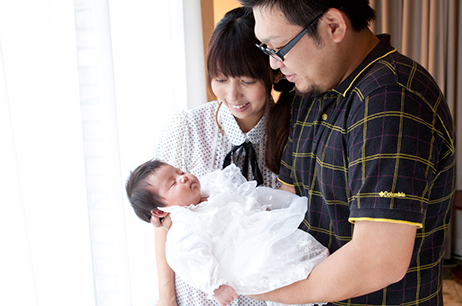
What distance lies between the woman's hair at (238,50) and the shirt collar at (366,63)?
0.42 meters

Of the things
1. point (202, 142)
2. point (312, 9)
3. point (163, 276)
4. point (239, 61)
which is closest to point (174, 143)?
point (202, 142)

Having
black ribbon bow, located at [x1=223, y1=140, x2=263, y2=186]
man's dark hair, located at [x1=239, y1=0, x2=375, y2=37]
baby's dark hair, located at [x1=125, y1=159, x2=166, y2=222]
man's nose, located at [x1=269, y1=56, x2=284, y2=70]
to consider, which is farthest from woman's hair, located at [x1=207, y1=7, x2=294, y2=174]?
baby's dark hair, located at [x1=125, y1=159, x2=166, y2=222]

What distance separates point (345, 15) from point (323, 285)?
0.75 metres

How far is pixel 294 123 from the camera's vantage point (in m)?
1.38

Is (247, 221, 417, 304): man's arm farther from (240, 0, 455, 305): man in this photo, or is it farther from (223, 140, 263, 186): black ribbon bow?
(223, 140, 263, 186): black ribbon bow

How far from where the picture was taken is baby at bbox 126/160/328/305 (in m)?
1.13

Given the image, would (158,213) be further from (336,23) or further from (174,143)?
(336,23)

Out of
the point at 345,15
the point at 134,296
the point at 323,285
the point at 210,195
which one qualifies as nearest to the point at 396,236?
the point at 323,285

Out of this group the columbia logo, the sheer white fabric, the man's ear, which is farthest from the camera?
the sheer white fabric

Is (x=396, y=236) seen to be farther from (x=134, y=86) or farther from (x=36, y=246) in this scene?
(x=134, y=86)

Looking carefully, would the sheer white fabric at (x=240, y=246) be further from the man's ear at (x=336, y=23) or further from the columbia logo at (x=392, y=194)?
the man's ear at (x=336, y=23)

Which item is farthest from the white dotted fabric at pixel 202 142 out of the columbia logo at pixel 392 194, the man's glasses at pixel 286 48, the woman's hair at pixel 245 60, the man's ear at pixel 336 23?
the columbia logo at pixel 392 194

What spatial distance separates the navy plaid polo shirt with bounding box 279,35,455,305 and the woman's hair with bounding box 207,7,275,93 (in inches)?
9.4

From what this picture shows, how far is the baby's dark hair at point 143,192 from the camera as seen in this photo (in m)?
1.41
